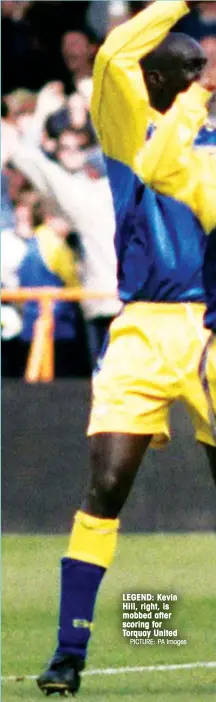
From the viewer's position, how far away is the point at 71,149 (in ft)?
41.9

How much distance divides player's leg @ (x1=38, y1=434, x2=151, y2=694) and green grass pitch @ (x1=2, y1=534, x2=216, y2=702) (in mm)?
217

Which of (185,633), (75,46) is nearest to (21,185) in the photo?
(75,46)

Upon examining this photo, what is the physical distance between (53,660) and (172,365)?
104cm

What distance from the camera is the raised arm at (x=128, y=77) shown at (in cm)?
666

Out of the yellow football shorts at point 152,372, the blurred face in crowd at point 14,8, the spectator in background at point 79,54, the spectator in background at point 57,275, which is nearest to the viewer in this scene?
the yellow football shorts at point 152,372

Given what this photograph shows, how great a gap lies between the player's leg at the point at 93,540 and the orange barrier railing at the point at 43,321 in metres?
4.69

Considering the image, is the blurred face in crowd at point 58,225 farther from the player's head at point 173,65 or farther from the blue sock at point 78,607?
the blue sock at point 78,607

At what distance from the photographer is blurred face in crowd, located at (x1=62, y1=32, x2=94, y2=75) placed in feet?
44.6

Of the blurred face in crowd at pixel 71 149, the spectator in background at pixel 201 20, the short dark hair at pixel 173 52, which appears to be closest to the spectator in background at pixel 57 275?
the blurred face in crowd at pixel 71 149

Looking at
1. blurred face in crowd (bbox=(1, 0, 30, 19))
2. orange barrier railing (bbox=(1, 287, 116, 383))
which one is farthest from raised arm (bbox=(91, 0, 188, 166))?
blurred face in crowd (bbox=(1, 0, 30, 19))

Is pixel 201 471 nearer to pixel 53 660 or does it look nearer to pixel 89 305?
pixel 89 305

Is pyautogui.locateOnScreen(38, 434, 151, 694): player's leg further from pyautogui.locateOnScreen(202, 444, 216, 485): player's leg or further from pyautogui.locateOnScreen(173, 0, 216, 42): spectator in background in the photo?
pyautogui.locateOnScreen(173, 0, 216, 42): spectator in background

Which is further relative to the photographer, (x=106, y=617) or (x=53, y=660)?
(x=106, y=617)

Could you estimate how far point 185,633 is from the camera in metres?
7.80
